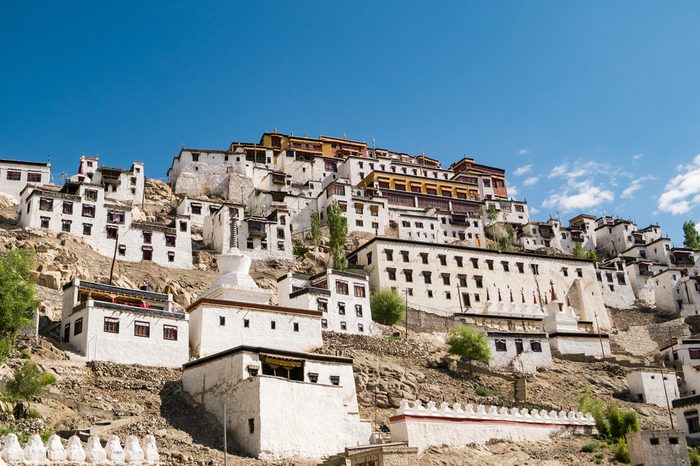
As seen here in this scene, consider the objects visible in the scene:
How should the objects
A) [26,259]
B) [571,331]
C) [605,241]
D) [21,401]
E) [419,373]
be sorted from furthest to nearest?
[605,241] → [571,331] → [419,373] → [26,259] → [21,401]

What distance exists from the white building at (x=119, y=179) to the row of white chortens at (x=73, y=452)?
53.5 meters

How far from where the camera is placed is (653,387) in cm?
5303

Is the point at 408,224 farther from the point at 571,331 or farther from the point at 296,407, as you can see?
the point at 296,407

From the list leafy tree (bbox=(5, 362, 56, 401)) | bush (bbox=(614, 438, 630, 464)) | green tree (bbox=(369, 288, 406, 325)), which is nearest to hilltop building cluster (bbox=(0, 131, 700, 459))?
green tree (bbox=(369, 288, 406, 325))

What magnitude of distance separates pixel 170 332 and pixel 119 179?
4027cm

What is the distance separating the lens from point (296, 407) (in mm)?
35375

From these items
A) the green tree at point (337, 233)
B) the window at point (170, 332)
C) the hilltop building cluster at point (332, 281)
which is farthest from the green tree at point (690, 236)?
the window at point (170, 332)

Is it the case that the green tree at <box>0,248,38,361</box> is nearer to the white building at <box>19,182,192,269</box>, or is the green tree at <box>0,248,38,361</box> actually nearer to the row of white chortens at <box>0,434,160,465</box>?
the row of white chortens at <box>0,434,160,465</box>

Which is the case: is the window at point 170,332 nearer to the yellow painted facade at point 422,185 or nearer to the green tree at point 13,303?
the green tree at point 13,303

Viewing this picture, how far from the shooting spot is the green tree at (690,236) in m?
108

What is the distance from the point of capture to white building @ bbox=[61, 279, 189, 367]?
3938 centimetres

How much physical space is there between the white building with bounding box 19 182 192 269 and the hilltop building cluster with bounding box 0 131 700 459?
12 centimetres

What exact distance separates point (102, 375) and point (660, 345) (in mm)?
50932

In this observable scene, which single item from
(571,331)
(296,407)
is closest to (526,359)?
(571,331)
